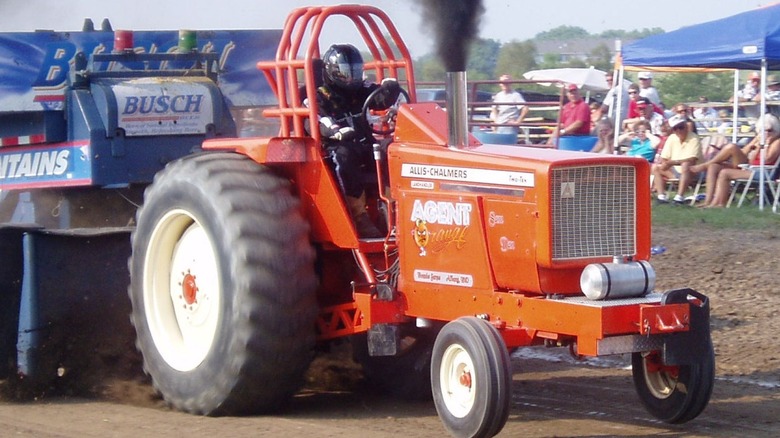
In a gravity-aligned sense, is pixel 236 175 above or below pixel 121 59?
below

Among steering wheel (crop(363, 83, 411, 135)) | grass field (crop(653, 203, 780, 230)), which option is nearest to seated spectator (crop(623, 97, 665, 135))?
grass field (crop(653, 203, 780, 230))

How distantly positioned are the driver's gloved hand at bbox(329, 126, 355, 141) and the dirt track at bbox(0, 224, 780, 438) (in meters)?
1.37

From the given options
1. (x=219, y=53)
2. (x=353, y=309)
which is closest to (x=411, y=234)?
(x=353, y=309)

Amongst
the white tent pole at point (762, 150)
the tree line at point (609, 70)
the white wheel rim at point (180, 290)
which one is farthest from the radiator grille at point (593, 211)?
the tree line at point (609, 70)

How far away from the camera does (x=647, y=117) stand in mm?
16625

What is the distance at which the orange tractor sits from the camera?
5.40m

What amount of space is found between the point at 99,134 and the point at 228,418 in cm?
295

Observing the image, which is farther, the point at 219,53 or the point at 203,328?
the point at 219,53

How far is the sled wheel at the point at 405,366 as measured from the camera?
666 centimetres

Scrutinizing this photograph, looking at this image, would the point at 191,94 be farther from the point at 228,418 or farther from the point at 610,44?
the point at 610,44

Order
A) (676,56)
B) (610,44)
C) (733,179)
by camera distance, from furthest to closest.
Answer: (610,44) → (676,56) → (733,179)

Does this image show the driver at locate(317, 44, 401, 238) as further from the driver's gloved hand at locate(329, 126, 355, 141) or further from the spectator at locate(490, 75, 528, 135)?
the spectator at locate(490, 75, 528, 135)

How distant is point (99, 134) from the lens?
8.42 meters

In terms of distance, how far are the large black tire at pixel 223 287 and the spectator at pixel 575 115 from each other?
32.1ft
